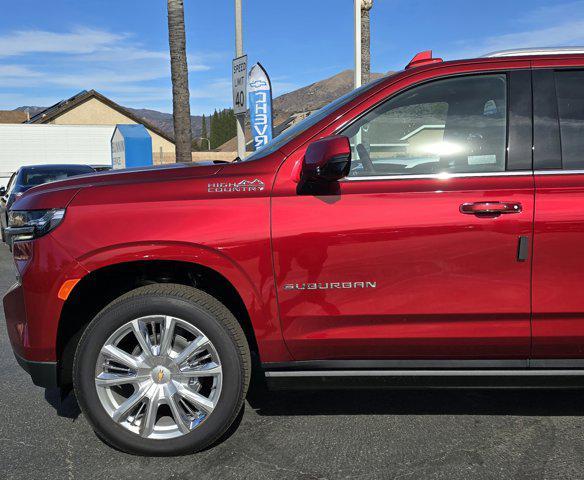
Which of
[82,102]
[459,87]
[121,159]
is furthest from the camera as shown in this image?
[82,102]

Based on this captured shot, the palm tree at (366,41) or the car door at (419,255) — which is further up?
the palm tree at (366,41)

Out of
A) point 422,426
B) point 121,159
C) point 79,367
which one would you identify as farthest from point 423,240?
point 121,159

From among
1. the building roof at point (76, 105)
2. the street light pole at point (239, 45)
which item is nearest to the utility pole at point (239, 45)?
the street light pole at point (239, 45)

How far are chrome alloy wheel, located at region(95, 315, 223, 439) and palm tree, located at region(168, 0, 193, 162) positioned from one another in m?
11.7

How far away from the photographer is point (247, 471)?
2910mm

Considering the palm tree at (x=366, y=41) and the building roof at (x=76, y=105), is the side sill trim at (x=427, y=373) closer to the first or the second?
the palm tree at (x=366, y=41)

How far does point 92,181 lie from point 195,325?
943 mm

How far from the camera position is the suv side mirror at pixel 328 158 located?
2.78 metres

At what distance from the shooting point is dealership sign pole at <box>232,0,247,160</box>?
12.0m

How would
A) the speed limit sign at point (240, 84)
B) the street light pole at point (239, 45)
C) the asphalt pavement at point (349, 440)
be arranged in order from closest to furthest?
the asphalt pavement at point (349, 440) < the speed limit sign at point (240, 84) < the street light pole at point (239, 45)

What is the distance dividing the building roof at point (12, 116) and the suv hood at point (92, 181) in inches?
2748

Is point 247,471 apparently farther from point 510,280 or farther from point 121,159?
point 121,159

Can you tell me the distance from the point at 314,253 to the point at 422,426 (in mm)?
1264

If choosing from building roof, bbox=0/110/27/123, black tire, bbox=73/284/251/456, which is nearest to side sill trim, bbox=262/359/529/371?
black tire, bbox=73/284/251/456
